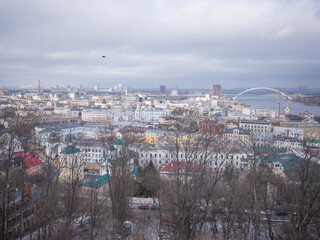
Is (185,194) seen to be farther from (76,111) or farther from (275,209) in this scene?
(76,111)

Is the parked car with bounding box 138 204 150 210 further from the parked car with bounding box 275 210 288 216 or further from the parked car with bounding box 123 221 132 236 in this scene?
the parked car with bounding box 275 210 288 216

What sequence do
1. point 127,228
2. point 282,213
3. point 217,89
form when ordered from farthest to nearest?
point 217,89, point 282,213, point 127,228

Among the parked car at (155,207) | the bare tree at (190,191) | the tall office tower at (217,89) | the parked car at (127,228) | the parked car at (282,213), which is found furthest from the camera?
the tall office tower at (217,89)

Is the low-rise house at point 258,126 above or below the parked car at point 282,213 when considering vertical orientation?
above

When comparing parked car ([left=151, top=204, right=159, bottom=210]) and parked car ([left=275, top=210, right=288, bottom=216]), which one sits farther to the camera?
parked car ([left=151, top=204, right=159, bottom=210])

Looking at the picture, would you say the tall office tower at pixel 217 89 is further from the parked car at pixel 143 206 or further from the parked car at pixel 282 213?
the parked car at pixel 143 206

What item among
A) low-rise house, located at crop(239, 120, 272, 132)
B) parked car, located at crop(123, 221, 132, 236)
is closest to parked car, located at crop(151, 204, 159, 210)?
parked car, located at crop(123, 221, 132, 236)

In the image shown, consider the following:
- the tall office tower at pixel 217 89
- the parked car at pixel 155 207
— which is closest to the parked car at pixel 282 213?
the parked car at pixel 155 207

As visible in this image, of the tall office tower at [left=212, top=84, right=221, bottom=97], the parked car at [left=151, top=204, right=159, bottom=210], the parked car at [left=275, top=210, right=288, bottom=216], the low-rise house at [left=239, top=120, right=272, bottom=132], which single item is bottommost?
the parked car at [left=275, top=210, right=288, bottom=216]

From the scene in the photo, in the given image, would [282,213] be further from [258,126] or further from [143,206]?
[258,126]

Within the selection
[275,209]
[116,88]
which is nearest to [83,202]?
[275,209]

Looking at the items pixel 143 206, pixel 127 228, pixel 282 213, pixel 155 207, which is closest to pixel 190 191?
pixel 127 228
